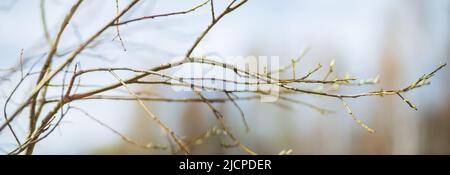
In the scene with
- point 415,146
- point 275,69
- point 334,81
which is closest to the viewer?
point 334,81

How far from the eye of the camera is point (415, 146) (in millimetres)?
12039

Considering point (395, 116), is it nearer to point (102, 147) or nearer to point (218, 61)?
point (102, 147)

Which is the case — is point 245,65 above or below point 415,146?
above

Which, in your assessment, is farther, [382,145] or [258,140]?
[258,140]

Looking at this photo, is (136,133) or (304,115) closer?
(136,133)

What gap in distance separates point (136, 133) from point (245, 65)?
48.8ft

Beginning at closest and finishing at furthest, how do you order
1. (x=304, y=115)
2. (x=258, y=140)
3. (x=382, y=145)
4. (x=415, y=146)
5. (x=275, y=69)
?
1. (x=275, y=69)
2. (x=415, y=146)
3. (x=382, y=145)
4. (x=258, y=140)
5. (x=304, y=115)

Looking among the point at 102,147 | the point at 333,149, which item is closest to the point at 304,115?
the point at 333,149

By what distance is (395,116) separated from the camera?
12500 mm

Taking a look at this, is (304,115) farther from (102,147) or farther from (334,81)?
(334,81)
